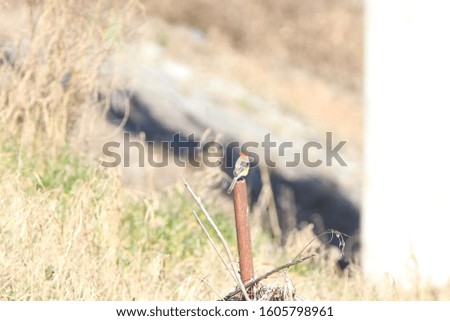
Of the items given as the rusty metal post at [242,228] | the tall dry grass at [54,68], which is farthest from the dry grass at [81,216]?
the rusty metal post at [242,228]

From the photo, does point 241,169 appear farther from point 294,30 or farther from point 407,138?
point 294,30

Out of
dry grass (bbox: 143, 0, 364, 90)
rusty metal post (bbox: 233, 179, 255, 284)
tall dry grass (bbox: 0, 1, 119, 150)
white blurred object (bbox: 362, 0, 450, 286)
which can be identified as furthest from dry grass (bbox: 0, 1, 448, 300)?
dry grass (bbox: 143, 0, 364, 90)

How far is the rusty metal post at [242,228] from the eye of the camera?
3477 millimetres

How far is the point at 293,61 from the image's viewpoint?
18.9 metres

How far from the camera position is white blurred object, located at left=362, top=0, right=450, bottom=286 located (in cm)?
818

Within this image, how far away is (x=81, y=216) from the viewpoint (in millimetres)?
4680

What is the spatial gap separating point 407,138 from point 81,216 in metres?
4.23

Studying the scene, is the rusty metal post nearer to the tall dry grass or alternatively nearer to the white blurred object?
the tall dry grass

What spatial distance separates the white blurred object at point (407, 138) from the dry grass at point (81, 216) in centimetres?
184

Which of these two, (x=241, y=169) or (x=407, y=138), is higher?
(x=407, y=138)

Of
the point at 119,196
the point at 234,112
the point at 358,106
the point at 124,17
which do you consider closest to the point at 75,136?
the point at 124,17

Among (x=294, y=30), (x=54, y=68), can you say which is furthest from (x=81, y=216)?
(x=294, y=30)

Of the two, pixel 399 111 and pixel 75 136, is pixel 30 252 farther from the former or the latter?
pixel 399 111

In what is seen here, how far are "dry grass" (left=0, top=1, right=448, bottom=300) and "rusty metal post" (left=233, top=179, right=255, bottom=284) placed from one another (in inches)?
9.2
